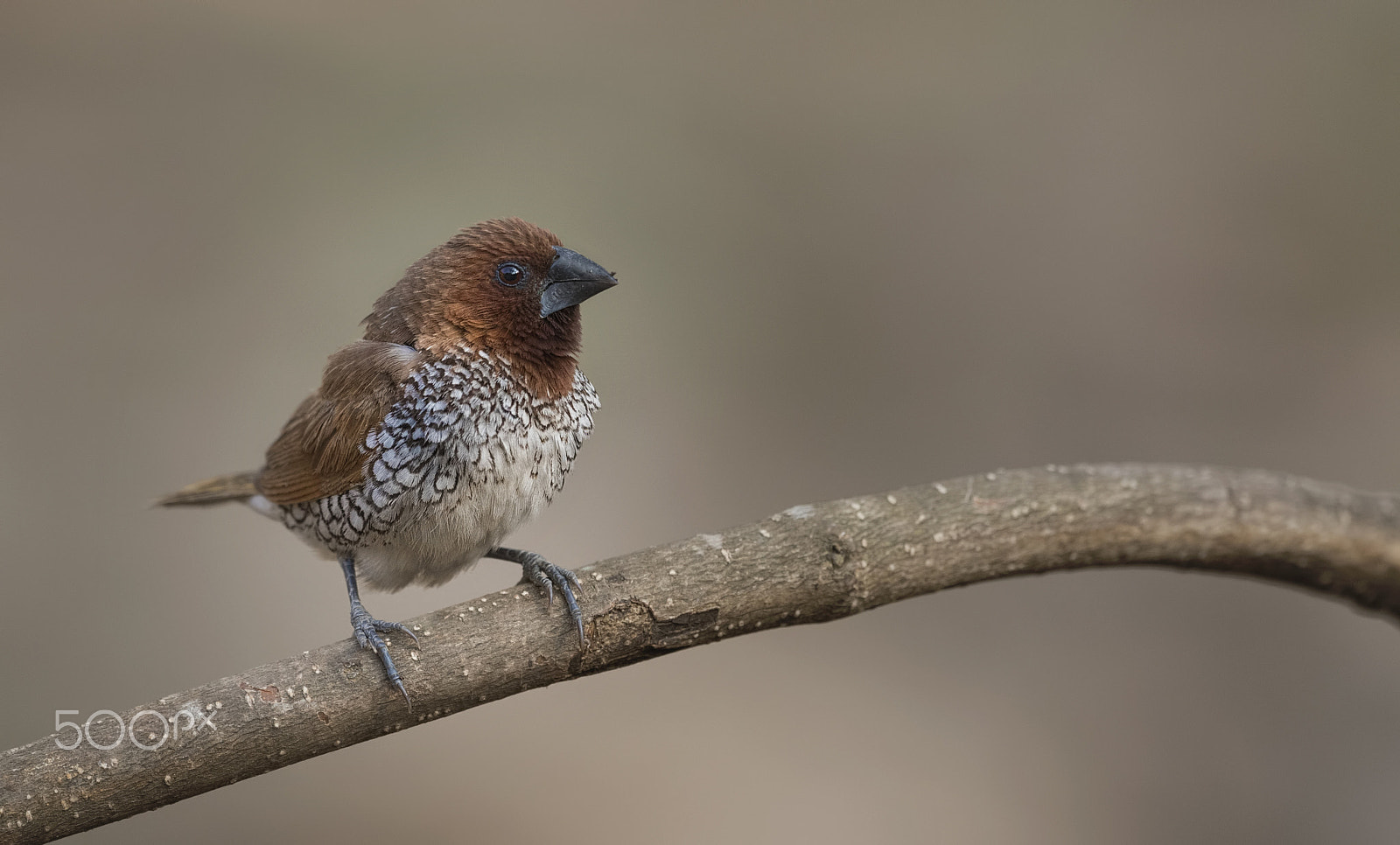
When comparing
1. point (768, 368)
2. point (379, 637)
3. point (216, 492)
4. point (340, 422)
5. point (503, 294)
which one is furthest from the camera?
point (768, 368)

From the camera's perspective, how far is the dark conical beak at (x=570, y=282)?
2.30 m

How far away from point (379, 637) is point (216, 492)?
1068 mm

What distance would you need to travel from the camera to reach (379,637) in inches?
84.7

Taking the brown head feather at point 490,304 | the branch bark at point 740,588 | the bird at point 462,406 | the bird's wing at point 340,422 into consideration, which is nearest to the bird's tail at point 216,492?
the bird's wing at point 340,422

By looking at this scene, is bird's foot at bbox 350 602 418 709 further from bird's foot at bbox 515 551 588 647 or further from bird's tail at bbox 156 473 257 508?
bird's tail at bbox 156 473 257 508

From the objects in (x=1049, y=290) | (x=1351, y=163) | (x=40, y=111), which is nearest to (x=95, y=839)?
(x=40, y=111)

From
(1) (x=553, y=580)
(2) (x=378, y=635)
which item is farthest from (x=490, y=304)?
(2) (x=378, y=635)

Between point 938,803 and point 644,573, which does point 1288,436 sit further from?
point 644,573

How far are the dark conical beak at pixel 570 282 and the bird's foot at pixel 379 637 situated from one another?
72 cm

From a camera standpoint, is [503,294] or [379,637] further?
[503,294]

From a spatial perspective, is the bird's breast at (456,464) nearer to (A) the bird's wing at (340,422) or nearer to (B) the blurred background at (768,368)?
(A) the bird's wing at (340,422)

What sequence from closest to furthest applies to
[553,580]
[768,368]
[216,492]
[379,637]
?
[379,637], [553,580], [216,492], [768,368]

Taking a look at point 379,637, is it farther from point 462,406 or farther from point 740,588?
point 740,588

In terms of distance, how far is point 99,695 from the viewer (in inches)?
158
